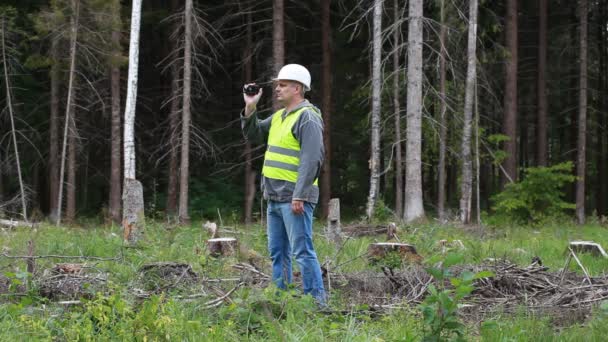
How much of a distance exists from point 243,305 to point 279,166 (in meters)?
1.48

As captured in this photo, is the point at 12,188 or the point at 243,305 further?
the point at 12,188

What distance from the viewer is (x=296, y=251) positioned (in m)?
5.89

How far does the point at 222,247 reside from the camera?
8.52 metres

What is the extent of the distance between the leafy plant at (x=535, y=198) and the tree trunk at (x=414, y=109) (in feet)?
10.5

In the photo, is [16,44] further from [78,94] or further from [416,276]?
[416,276]

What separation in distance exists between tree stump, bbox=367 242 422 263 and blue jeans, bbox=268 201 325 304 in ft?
7.45

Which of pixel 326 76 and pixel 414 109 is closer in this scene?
pixel 414 109

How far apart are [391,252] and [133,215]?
3.82 m

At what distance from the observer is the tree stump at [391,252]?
8266 millimetres

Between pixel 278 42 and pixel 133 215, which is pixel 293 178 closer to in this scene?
pixel 133 215

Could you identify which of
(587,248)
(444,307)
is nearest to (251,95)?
(444,307)

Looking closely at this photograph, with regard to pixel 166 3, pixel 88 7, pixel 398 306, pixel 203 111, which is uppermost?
pixel 166 3

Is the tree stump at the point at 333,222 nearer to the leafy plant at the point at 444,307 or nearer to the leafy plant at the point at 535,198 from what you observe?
the leafy plant at the point at 444,307

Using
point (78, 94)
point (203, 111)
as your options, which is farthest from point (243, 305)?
point (203, 111)
